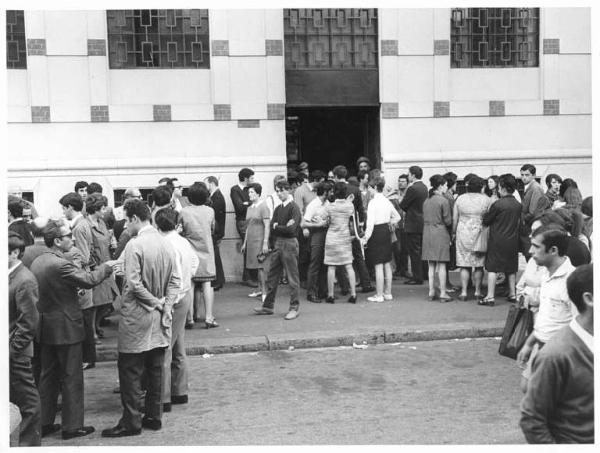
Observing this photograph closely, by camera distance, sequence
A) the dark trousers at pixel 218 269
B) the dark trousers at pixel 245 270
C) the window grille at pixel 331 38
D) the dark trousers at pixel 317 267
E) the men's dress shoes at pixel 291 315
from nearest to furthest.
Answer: the men's dress shoes at pixel 291 315 → the dark trousers at pixel 317 267 → the dark trousers at pixel 218 269 → the dark trousers at pixel 245 270 → the window grille at pixel 331 38

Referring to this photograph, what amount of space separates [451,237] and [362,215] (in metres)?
1.43

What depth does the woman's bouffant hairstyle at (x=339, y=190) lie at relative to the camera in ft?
36.0

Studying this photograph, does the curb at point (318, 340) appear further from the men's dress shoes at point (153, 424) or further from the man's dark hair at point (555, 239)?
the man's dark hair at point (555, 239)

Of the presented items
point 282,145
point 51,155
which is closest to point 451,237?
point 282,145

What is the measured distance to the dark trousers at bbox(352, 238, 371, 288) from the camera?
39.2 ft

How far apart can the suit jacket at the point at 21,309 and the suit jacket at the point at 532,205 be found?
741 cm

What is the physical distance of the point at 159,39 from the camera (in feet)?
43.9

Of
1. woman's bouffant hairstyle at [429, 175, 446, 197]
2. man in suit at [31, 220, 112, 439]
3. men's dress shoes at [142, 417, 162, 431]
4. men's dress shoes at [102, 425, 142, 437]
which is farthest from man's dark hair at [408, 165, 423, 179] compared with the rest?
men's dress shoes at [102, 425, 142, 437]

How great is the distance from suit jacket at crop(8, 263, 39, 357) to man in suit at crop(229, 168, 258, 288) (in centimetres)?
716

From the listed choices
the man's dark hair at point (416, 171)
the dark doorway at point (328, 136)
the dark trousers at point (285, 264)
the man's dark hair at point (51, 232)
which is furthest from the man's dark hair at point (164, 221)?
the dark doorway at point (328, 136)

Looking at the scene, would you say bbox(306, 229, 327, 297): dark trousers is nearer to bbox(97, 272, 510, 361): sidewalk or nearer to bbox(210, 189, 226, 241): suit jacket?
bbox(97, 272, 510, 361): sidewalk

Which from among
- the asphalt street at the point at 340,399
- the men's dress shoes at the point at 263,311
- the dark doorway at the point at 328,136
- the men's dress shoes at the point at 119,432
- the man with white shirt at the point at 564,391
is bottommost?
the asphalt street at the point at 340,399

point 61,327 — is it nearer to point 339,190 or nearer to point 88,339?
point 88,339

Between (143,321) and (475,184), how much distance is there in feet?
20.4
